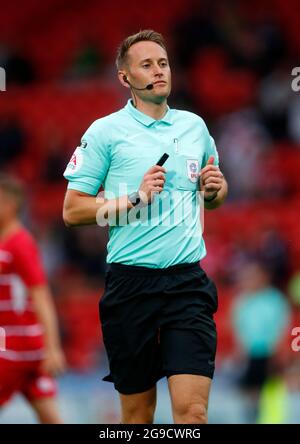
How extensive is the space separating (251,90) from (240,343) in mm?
5858

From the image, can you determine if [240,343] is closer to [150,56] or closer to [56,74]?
[150,56]

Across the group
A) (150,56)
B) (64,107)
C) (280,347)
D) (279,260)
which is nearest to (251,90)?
(64,107)

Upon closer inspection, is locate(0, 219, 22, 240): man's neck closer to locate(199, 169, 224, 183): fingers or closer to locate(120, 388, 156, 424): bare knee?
locate(120, 388, 156, 424): bare knee

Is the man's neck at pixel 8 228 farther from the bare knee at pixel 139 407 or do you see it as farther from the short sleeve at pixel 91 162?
the bare knee at pixel 139 407

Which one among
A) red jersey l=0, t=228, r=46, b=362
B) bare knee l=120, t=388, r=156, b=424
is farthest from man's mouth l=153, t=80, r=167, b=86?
red jersey l=0, t=228, r=46, b=362

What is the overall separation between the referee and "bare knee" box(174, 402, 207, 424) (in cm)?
14

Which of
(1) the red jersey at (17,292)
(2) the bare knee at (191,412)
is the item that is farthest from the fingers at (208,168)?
(1) the red jersey at (17,292)

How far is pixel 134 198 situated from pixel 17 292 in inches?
100

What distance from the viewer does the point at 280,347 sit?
1186cm

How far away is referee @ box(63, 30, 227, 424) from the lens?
5938mm

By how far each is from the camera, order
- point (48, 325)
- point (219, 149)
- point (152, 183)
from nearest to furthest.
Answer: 1. point (152, 183)
2. point (48, 325)
3. point (219, 149)

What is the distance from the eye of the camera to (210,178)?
5922 millimetres

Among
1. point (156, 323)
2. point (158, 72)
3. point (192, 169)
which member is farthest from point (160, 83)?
point (156, 323)

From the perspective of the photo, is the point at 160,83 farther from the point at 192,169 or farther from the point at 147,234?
the point at 147,234
